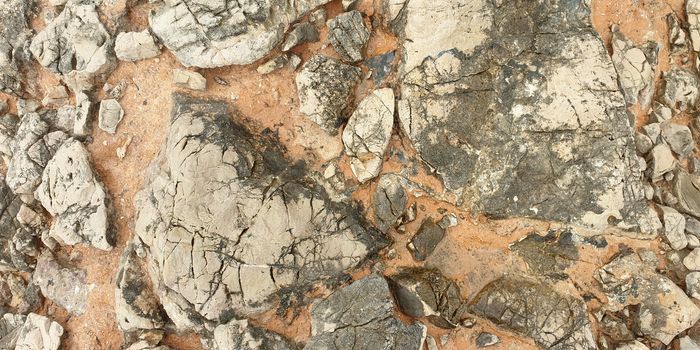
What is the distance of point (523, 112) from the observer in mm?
4375

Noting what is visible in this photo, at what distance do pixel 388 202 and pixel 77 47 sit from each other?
376 cm

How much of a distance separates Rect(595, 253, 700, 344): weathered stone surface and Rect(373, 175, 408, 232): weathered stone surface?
73.5 inches

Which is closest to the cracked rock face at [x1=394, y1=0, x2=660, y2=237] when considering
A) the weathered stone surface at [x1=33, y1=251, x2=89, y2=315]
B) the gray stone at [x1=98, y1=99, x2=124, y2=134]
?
the gray stone at [x1=98, y1=99, x2=124, y2=134]

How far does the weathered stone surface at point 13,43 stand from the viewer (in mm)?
5709

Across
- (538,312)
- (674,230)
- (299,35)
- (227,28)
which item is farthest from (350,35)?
(674,230)

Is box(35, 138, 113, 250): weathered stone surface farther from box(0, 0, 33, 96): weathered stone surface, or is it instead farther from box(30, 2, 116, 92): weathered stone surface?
box(0, 0, 33, 96): weathered stone surface

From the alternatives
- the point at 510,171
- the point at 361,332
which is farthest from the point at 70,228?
the point at 510,171

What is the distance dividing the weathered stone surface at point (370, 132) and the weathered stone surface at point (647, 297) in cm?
226

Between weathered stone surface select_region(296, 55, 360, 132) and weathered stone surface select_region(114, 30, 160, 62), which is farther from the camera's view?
weathered stone surface select_region(114, 30, 160, 62)

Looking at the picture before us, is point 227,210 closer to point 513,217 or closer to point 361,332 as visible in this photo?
point 361,332

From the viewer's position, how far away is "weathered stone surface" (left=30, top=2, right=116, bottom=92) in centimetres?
524

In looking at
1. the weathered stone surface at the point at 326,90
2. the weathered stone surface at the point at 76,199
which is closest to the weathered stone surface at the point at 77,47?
the weathered stone surface at the point at 76,199

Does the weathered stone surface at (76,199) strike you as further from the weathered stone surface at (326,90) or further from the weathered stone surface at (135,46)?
the weathered stone surface at (326,90)

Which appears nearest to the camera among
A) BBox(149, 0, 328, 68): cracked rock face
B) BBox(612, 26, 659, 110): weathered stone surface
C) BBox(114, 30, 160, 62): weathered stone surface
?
BBox(612, 26, 659, 110): weathered stone surface
